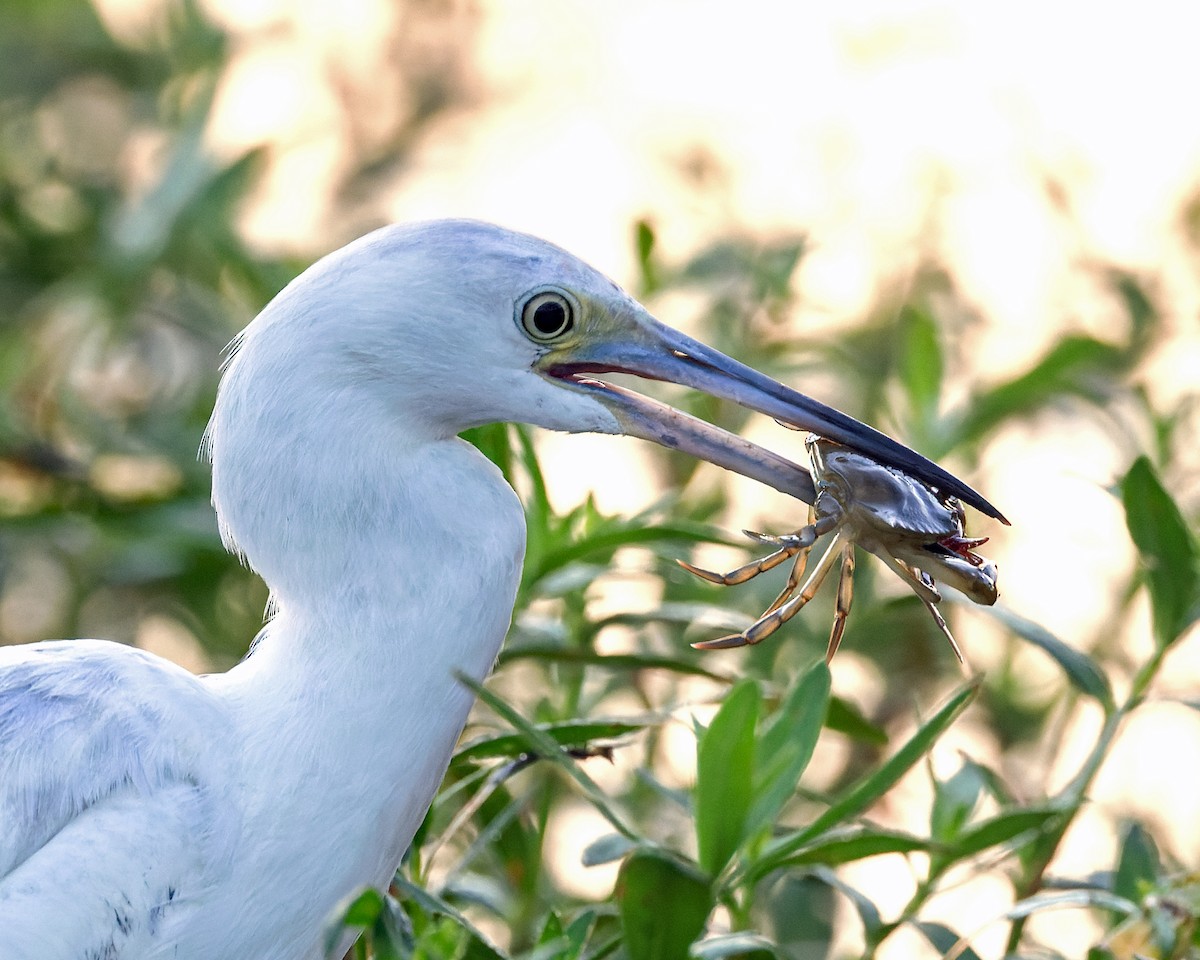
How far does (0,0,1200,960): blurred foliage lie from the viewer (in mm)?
1472

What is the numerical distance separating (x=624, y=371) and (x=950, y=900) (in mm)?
1352

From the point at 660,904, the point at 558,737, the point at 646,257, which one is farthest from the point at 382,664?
the point at 646,257

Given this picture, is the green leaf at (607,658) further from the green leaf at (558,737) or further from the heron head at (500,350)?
the heron head at (500,350)

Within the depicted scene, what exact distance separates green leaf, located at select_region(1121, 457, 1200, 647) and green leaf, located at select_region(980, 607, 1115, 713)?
85mm

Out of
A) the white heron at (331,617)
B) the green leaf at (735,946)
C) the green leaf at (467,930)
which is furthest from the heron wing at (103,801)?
the green leaf at (735,946)

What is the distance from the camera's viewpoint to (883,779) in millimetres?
1418

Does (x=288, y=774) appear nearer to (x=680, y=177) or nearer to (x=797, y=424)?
(x=797, y=424)

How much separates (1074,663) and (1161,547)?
0.57 feet

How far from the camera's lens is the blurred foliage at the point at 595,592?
1.47 metres

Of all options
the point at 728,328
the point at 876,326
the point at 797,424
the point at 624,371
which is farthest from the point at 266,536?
the point at 876,326

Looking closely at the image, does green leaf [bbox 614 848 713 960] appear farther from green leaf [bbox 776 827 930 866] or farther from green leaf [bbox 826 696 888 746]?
green leaf [bbox 826 696 888 746]

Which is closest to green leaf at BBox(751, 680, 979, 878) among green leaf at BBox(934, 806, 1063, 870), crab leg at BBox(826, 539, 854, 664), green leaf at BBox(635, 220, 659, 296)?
green leaf at BBox(934, 806, 1063, 870)

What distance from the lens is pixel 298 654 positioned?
64.3 inches

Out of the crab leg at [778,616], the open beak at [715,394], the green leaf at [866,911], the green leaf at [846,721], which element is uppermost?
the open beak at [715,394]
